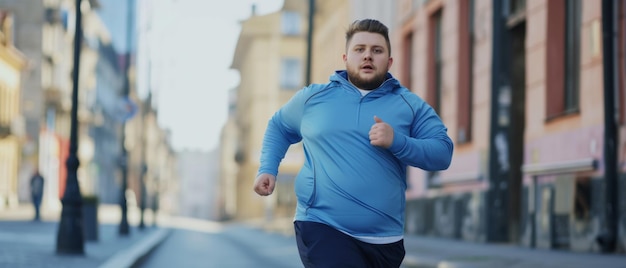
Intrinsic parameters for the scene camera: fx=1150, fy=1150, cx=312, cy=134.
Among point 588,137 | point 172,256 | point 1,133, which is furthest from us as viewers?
point 1,133

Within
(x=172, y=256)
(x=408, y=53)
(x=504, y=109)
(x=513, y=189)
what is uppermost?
(x=408, y=53)

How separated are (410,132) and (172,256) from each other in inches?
646

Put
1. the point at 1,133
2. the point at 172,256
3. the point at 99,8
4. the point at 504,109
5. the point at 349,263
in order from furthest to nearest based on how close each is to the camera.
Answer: the point at 99,8 < the point at 1,133 < the point at 172,256 < the point at 504,109 < the point at 349,263

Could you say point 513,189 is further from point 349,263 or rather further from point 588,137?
point 349,263

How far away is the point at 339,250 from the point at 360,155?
1.18ft

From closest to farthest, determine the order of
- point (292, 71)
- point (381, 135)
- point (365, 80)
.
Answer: point (381, 135)
point (365, 80)
point (292, 71)

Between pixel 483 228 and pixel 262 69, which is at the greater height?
pixel 262 69

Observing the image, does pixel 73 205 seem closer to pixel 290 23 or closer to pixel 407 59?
pixel 407 59

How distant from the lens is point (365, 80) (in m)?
4.36

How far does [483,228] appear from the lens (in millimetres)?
19156

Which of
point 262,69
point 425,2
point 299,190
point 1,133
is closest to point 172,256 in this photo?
point 425,2

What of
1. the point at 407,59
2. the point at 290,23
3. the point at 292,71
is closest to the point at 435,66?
the point at 407,59

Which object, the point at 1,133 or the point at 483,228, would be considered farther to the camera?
the point at 1,133

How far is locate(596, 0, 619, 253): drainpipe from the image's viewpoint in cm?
1323
